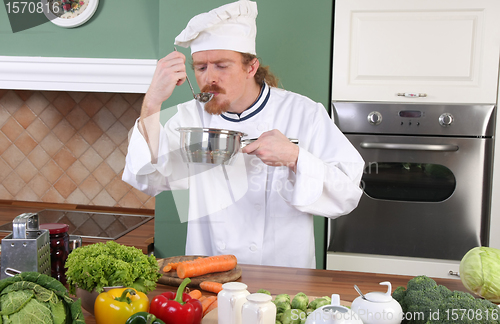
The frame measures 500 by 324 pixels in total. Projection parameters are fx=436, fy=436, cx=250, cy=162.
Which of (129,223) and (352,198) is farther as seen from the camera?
(129,223)

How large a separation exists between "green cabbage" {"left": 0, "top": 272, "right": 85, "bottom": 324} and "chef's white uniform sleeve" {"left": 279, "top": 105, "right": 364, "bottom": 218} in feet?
2.73

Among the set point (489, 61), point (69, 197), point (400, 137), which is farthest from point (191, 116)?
point (489, 61)

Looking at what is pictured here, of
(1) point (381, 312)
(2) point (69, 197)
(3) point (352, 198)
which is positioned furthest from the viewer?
(2) point (69, 197)

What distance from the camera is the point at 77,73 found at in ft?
6.49

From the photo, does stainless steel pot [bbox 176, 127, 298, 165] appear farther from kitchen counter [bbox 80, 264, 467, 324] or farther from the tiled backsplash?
the tiled backsplash

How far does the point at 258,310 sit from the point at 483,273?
61cm

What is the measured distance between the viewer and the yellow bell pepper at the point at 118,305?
0.76 meters

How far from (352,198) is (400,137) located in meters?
0.46

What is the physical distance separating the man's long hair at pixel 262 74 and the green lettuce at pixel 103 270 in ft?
3.26

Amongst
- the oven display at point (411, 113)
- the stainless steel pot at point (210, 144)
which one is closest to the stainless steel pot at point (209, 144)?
the stainless steel pot at point (210, 144)

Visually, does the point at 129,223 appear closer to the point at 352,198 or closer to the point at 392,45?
the point at 352,198

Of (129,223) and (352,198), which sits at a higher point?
(352,198)

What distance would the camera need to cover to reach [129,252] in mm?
908

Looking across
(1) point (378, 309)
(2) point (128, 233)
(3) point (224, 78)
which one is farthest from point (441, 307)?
(2) point (128, 233)
